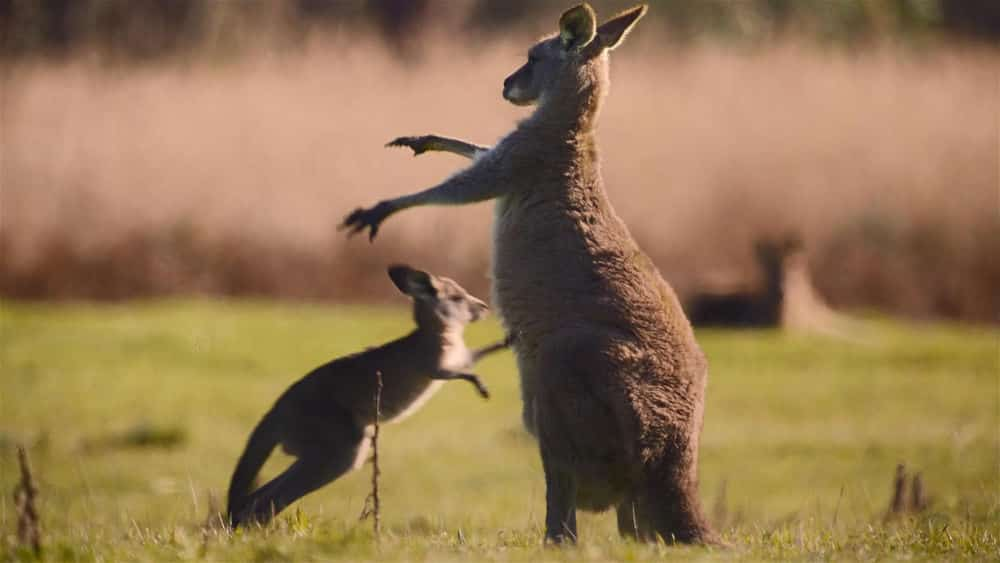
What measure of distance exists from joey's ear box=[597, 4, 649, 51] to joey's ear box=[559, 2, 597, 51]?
0.05 meters

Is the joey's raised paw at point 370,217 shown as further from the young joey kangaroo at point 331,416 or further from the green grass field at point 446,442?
the green grass field at point 446,442

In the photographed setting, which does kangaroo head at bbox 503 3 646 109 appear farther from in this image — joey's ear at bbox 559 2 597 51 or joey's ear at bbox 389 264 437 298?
joey's ear at bbox 389 264 437 298

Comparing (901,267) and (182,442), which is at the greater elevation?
(901,267)

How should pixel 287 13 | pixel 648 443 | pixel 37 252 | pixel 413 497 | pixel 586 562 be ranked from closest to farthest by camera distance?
pixel 586 562 < pixel 648 443 < pixel 413 497 < pixel 37 252 < pixel 287 13

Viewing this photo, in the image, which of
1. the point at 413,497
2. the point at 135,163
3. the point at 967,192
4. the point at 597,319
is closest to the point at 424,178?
the point at 135,163

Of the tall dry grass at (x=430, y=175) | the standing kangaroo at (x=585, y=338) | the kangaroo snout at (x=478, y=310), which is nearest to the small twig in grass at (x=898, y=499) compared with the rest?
the standing kangaroo at (x=585, y=338)

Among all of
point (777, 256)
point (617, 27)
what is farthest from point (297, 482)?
point (777, 256)

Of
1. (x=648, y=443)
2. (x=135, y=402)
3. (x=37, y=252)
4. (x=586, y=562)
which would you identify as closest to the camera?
(x=586, y=562)

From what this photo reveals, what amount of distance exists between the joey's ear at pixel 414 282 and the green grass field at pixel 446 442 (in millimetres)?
1129

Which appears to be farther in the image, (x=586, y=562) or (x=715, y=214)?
(x=715, y=214)

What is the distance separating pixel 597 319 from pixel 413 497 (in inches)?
213

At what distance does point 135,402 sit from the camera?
1412cm

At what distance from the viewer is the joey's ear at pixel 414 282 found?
7832 millimetres

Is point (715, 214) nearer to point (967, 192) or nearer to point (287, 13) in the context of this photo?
point (967, 192)
